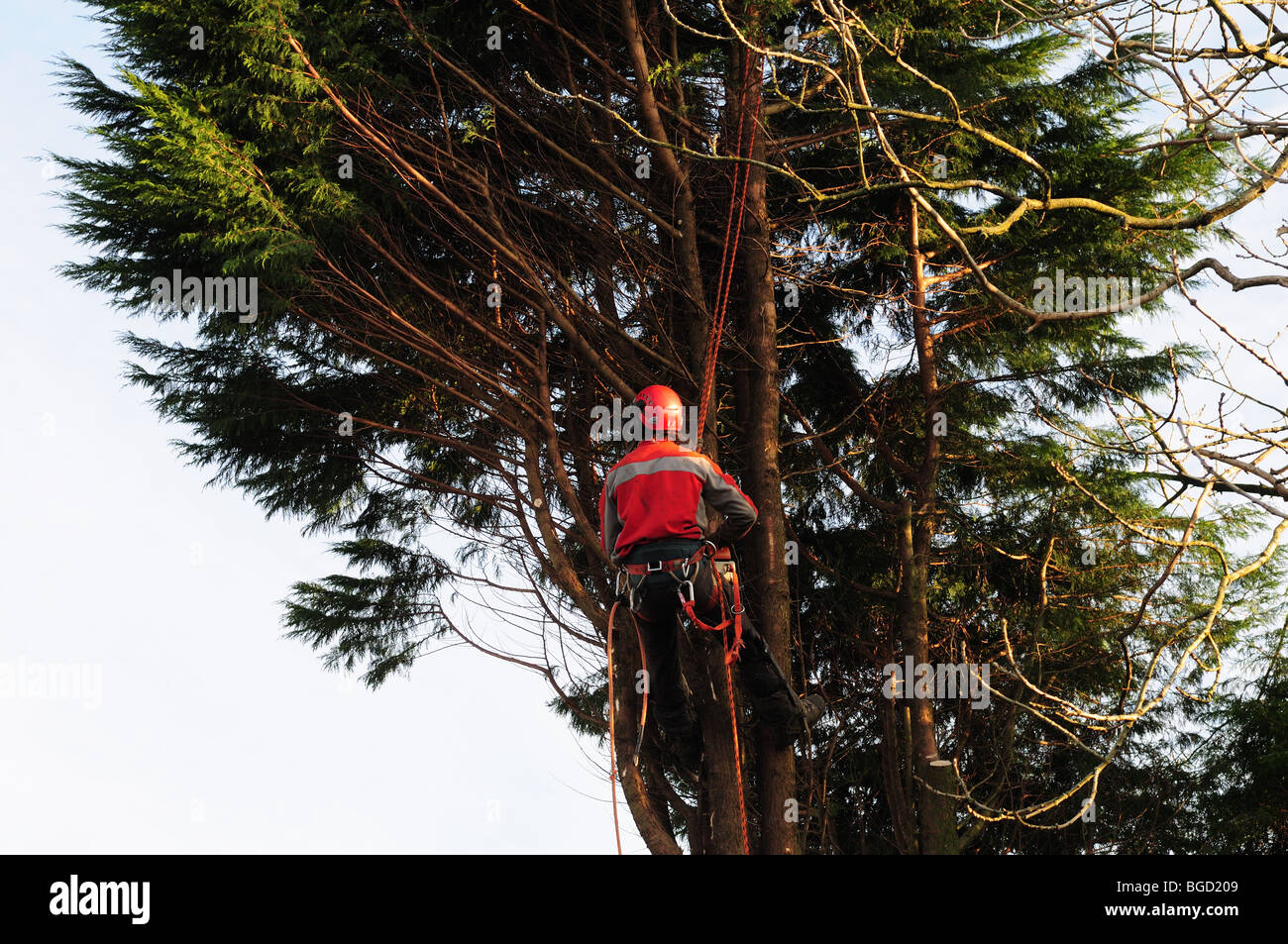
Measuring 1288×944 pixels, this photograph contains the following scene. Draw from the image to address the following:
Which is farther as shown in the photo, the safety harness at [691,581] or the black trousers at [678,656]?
the black trousers at [678,656]

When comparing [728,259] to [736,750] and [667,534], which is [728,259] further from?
[736,750]

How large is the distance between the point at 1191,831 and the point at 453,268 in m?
8.86

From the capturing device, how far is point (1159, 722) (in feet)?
39.0

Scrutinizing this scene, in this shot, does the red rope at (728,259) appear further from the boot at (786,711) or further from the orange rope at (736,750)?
the boot at (786,711)

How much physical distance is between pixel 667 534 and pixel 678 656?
791 millimetres

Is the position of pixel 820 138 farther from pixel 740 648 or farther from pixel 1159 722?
pixel 1159 722

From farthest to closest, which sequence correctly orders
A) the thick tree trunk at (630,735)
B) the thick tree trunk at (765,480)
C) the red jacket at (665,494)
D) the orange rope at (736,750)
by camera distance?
the thick tree trunk at (765,480), the thick tree trunk at (630,735), the orange rope at (736,750), the red jacket at (665,494)

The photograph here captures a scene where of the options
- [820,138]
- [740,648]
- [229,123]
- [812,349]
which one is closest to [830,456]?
[812,349]

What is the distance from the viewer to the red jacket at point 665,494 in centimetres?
689

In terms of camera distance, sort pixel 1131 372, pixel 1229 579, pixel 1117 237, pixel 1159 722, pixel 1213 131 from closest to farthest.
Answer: pixel 1229 579
pixel 1213 131
pixel 1117 237
pixel 1131 372
pixel 1159 722

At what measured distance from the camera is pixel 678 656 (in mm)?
7102

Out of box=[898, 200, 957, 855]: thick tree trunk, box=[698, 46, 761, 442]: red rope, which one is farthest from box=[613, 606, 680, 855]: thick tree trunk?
box=[898, 200, 957, 855]: thick tree trunk

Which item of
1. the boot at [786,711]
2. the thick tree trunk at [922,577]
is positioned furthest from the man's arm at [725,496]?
the thick tree trunk at [922,577]

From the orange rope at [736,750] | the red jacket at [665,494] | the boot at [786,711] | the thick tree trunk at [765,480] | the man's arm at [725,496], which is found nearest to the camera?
the red jacket at [665,494]
